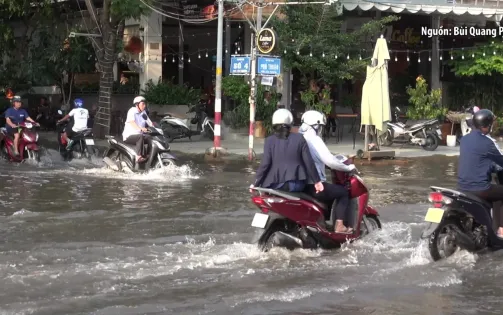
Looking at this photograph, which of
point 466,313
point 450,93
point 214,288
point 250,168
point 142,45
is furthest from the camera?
point 450,93

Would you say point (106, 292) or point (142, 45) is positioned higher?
point (142, 45)

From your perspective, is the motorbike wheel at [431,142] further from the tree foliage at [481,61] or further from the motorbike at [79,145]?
the motorbike at [79,145]

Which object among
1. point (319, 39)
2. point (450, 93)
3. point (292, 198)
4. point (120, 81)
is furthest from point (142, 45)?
point (292, 198)

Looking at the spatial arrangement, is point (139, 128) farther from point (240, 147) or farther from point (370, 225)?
point (370, 225)

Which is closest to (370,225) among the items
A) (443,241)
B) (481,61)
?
(443,241)

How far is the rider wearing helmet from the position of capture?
7.77m

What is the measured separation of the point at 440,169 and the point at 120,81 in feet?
42.6

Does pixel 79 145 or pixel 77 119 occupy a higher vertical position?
pixel 77 119

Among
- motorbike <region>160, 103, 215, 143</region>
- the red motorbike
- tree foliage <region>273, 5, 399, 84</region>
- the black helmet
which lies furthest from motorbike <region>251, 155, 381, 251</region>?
motorbike <region>160, 103, 215, 143</region>

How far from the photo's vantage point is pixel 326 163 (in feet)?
26.1

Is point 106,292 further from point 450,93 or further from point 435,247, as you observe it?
point 450,93

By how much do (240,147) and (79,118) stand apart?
5.34m

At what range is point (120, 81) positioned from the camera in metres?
26.0

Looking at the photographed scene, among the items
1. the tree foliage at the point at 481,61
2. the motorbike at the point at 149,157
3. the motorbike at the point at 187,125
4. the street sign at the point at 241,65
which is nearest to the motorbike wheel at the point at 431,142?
the tree foliage at the point at 481,61
